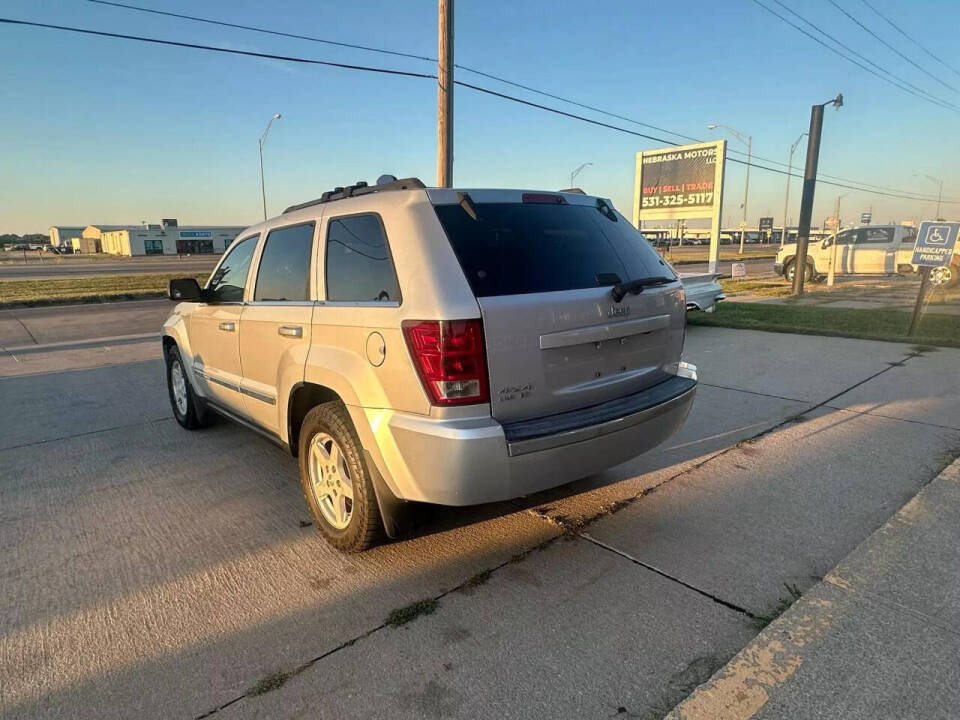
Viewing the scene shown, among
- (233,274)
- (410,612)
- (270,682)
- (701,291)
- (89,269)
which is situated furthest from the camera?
(89,269)

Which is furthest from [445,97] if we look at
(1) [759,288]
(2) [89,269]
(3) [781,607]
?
(2) [89,269]

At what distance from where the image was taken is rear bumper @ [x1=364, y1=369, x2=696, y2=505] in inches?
98.0

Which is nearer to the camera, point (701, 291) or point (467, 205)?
point (467, 205)

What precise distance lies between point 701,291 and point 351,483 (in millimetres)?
8788

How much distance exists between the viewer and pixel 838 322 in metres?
10.5

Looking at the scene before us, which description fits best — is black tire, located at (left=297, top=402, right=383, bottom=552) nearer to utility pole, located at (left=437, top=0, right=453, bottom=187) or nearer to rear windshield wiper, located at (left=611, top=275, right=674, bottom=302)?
rear windshield wiper, located at (left=611, top=275, right=674, bottom=302)

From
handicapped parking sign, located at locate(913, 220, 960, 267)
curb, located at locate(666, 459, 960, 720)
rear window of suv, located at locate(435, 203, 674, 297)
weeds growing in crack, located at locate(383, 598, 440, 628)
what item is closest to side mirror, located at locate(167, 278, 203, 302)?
rear window of suv, located at locate(435, 203, 674, 297)

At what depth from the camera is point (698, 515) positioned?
3447 millimetres

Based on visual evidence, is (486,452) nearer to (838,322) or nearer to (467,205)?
(467,205)

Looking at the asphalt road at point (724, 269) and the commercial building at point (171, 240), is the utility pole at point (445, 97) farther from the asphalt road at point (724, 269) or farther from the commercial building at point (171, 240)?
the commercial building at point (171, 240)

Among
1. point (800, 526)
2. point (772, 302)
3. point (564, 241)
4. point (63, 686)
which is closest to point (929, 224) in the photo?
point (772, 302)

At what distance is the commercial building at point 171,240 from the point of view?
8481 cm

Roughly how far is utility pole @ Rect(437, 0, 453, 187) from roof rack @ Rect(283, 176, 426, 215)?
774 centimetres

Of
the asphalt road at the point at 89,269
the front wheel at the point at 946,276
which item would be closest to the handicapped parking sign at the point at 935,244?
the front wheel at the point at 946,276
